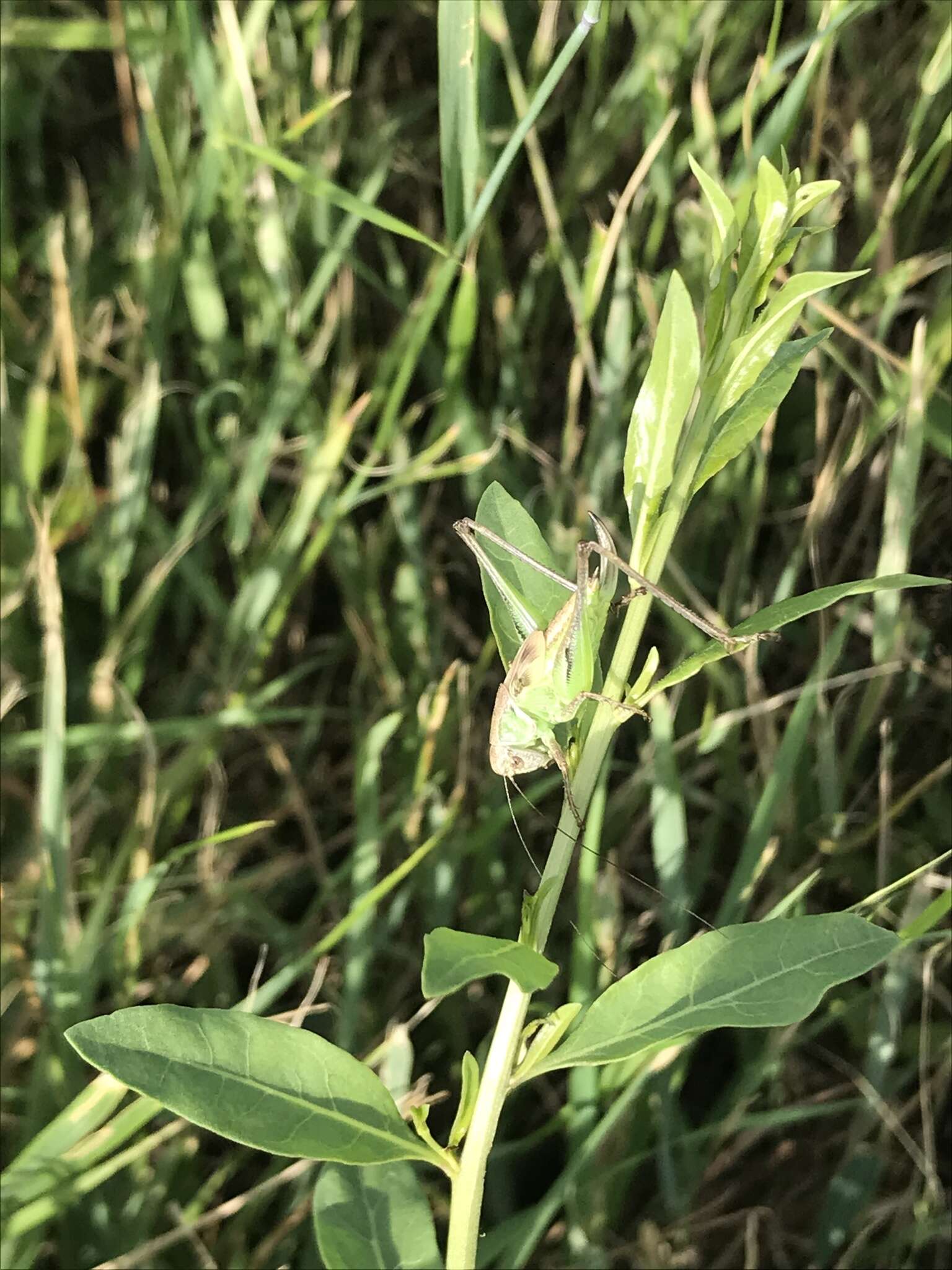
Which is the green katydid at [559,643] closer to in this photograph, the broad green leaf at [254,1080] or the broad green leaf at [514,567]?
the broad green leaf at [514,567]

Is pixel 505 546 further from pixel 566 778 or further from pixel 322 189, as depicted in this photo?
pixel 322 189

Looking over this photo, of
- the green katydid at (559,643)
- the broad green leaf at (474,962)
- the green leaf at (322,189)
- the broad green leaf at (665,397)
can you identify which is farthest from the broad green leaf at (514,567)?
the green leaf at (322,189)

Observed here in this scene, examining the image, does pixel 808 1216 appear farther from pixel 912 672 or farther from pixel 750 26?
pixel 750 26

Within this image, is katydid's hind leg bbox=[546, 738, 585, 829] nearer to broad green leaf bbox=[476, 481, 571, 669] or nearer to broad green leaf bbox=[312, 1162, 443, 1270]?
broad green leaf bbox=[476, 481, 571, 669]

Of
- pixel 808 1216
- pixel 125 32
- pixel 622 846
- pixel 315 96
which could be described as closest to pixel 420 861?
pixel 622 846

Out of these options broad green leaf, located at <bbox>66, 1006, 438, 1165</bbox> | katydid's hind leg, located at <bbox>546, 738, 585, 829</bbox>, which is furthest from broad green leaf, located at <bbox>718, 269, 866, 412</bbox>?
broad green leaf, located at <bbox>66, 1006, 438, 1165</bbox>

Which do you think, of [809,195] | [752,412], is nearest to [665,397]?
[752,412]
